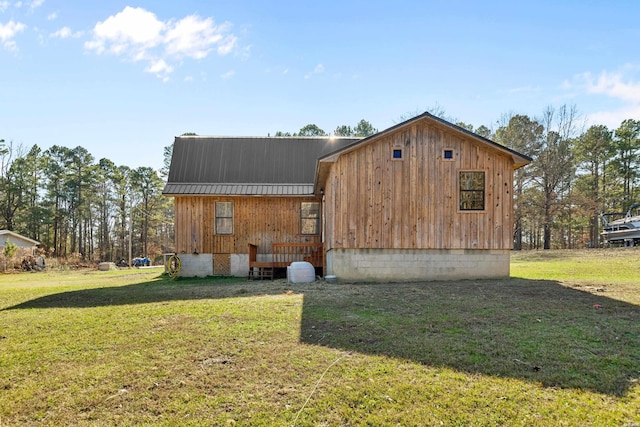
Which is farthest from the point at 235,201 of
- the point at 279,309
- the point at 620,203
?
the point at 620,203

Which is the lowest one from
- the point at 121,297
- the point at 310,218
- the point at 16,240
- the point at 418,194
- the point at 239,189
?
the point at 121,297

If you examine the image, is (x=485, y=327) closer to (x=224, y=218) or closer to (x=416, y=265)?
(x=416, y=265)

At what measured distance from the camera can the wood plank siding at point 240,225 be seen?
16.5 metres

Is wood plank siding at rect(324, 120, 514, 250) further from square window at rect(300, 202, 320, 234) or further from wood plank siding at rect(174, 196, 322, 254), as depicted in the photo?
wood plank siding at rect(174, 196, 322, 254)

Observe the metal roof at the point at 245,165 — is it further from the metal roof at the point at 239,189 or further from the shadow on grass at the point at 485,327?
the shadow on grass at the point at 485,327

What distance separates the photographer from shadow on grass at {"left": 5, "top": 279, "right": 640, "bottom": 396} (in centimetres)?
444

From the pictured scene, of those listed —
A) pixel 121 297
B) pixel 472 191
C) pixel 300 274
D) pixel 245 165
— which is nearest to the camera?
pixel 121 297

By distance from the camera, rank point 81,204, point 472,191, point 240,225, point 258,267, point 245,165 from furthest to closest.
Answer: point 81,204 < point 245,165 < point 240,225 < point 258,267 < point 472,191

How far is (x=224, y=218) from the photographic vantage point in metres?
16.7

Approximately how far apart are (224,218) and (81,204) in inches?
1399

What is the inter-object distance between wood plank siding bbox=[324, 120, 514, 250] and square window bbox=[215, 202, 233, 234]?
6.27 metres

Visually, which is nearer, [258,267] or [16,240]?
[258,267]

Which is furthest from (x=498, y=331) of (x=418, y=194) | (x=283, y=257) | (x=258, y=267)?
(x=283, y=257)

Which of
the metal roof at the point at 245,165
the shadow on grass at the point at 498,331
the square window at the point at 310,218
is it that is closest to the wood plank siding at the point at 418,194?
the shadow on grass at the point at 498,331
